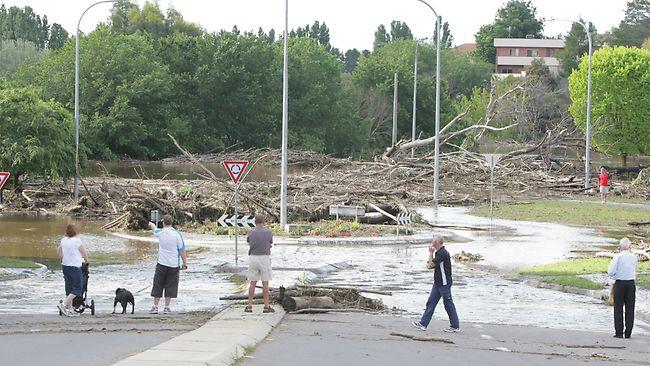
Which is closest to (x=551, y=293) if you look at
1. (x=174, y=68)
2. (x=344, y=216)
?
(x=344, y=216)

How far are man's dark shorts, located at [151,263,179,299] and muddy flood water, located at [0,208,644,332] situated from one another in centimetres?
75

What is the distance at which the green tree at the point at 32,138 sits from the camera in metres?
40.8

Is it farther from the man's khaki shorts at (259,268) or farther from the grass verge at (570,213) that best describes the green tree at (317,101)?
the man's khaki shorts at (259,268)

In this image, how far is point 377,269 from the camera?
82.8 ft

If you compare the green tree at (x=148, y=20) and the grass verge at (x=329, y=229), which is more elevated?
the green tree at (x=148, y=20)

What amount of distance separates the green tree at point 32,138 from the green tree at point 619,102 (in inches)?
1684

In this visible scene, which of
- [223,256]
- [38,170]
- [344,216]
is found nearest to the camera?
[223,256]

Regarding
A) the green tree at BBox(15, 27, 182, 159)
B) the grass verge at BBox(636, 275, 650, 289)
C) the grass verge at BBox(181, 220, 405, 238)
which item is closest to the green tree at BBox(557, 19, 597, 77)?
the green tree at BBox(15, 27, 182, 159)

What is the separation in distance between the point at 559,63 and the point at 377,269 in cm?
13619

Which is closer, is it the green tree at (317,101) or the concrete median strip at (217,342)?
the concrete median strip at (217,342)

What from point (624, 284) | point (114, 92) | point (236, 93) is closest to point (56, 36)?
point (236, 93)

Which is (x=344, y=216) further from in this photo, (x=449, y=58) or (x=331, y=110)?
(x=449, y=58)

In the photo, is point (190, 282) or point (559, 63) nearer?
point (190, 282)

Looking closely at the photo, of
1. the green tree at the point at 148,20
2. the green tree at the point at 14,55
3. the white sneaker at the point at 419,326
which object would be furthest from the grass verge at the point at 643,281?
the green tree at the point at 148,20
